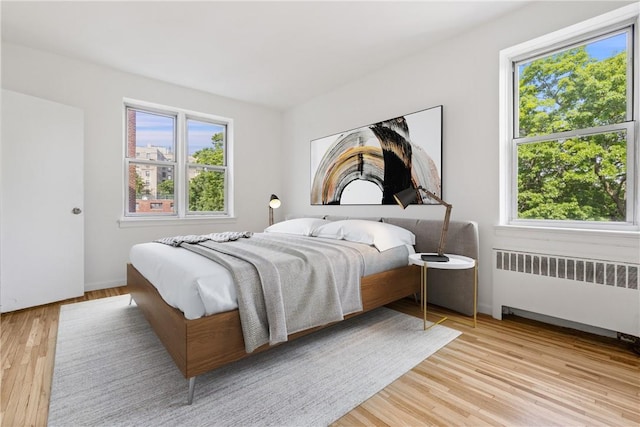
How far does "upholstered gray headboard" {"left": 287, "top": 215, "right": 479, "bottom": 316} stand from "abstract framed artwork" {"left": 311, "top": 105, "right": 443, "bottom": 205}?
→ 14.0 inches

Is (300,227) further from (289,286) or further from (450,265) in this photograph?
(450,265)

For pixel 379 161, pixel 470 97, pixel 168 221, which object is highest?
pixel 470 97

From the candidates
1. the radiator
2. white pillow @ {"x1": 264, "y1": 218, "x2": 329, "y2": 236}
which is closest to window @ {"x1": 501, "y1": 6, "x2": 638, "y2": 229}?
the radiator

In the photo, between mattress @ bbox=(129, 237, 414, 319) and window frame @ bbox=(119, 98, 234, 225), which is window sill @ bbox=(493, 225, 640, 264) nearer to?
mattress @ bbox=(129, 237, 414, 319)

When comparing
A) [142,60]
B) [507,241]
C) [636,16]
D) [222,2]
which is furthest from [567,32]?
[142,60]

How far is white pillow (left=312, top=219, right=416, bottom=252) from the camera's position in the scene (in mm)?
2532

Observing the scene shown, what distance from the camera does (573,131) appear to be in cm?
224

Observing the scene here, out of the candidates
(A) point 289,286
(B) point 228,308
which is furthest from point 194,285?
(A) point 289,286

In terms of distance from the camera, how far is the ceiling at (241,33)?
237cm

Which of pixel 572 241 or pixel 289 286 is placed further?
pixel 572 241

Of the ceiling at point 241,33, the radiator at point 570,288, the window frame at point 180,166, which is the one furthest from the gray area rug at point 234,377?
the ceiling at point 241,33

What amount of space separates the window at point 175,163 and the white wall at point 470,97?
2.39 metres

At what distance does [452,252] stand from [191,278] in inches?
86.2

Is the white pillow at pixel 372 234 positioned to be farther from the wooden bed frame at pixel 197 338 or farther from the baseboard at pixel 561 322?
the baseboard at pixel 561 322
